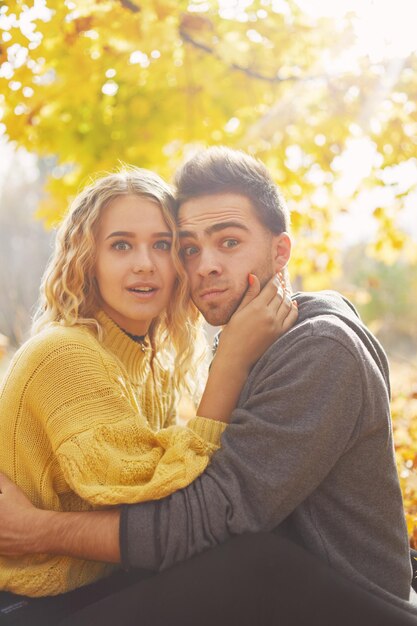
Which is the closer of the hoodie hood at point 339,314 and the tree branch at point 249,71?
the hoodie hood at point 339,314

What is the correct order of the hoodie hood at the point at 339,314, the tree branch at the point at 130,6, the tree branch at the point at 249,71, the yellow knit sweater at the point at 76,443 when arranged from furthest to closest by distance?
the tree branch at the point at 249,71 → the tree branch at the point at 130,6 → the hoodie hood at the point at 339,314 → the yellow knit sweater at the point at 76,443

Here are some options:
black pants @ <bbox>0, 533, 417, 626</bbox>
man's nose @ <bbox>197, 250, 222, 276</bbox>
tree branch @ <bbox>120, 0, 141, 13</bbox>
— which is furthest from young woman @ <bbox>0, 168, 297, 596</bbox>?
tree branch @ <bbox>120, 0, 141, 13</bbox>

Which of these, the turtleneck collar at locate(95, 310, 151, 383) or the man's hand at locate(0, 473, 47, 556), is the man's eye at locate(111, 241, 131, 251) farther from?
the man's hand at locate(0, 473, 47, 556)

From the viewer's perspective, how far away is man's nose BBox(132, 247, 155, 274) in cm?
258

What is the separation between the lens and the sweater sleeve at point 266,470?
1933 mm

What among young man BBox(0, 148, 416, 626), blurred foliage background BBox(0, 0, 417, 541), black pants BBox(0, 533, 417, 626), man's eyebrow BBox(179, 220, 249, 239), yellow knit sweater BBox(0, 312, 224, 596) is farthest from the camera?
blurred foliage background BBox(0, 0, 417, 541)

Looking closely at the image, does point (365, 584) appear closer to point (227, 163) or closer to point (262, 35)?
point (227, 163)

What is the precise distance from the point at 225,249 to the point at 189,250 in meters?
0.18

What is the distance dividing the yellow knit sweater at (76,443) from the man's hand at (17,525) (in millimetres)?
83

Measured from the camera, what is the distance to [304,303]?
2.45 m

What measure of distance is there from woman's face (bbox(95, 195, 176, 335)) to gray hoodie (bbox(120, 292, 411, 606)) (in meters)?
0.65

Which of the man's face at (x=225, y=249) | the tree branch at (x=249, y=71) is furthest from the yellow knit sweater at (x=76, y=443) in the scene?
the tree branch at (x=249, y=71)

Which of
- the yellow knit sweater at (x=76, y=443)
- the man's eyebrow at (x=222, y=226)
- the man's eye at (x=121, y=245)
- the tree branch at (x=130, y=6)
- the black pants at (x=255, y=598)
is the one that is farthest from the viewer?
the tree branch at (x=130, y=6)

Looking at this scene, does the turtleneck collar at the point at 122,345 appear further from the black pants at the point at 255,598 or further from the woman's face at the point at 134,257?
the black pants at the point at 255,598
